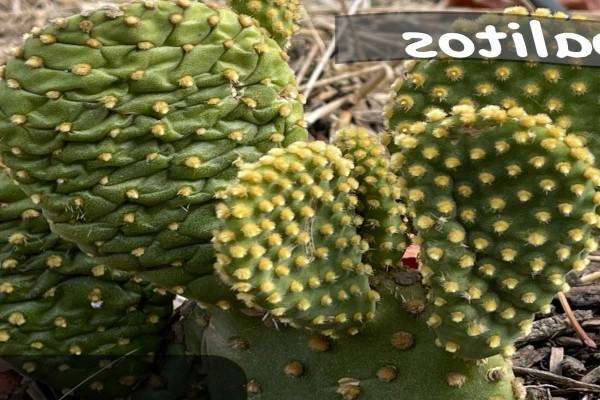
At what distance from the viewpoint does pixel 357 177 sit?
Result: 1.22 metres

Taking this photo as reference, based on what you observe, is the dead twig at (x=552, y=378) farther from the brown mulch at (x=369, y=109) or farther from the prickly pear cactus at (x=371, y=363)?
the prickly pear cactus at (x=371, y=363)

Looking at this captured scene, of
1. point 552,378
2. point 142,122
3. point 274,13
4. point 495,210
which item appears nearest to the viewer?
point 495,210

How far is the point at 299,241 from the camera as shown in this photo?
104 centimetres

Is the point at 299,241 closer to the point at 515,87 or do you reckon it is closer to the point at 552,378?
the point at 515,87

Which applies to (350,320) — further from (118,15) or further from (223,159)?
(118,15)

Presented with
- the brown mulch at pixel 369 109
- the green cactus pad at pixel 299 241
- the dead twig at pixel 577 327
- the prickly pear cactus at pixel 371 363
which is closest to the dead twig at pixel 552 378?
the brown mulch at pixel 369 109

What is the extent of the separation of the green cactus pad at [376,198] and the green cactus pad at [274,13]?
0.20 meters

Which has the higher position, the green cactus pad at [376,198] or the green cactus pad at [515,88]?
the green cactus pad at [515,88]

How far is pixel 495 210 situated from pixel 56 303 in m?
0.67

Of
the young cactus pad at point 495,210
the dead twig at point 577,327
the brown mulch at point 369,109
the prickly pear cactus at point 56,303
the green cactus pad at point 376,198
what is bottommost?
the brown mulch at point 369,109

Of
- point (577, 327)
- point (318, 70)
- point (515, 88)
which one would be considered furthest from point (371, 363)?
point (318, 70)

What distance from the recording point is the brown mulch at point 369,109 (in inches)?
58.2

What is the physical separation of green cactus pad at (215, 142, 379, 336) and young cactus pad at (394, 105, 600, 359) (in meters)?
0.10

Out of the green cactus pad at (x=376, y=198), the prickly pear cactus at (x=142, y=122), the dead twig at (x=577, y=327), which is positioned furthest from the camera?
the dead twig at (x=577, y=327)
